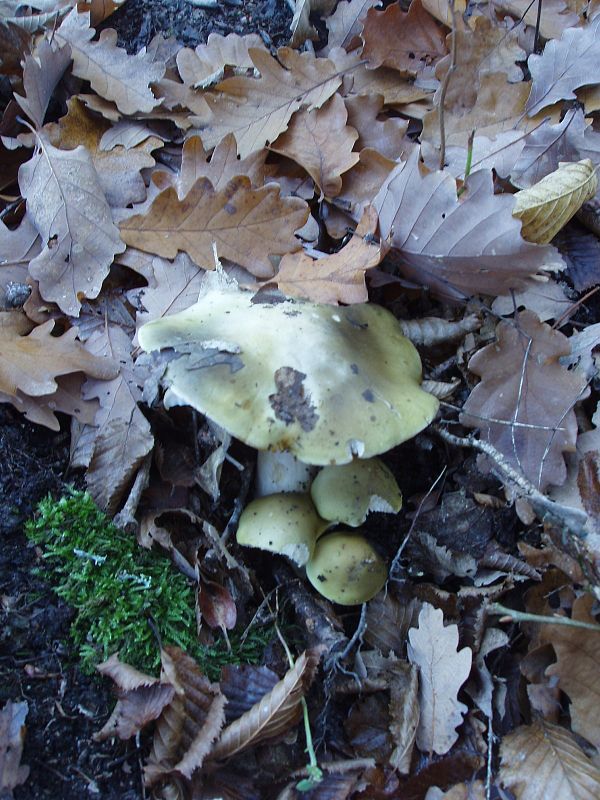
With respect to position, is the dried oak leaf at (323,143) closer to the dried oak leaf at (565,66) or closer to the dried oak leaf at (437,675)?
the dried oak leaf at (565,66)

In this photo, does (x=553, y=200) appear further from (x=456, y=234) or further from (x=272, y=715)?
(x=272, y=715)

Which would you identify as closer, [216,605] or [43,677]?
[43,677]

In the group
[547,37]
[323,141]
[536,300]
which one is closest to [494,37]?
[547,37]

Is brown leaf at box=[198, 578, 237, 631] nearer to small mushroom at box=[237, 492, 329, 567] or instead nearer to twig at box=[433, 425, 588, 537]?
small mushroom at box=[237, 492, 329, 567]

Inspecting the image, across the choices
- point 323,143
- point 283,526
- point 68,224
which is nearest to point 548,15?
point 323,143

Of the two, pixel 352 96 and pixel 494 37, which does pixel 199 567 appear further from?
pixel 494 37

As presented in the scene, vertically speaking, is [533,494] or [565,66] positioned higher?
[565,66]
